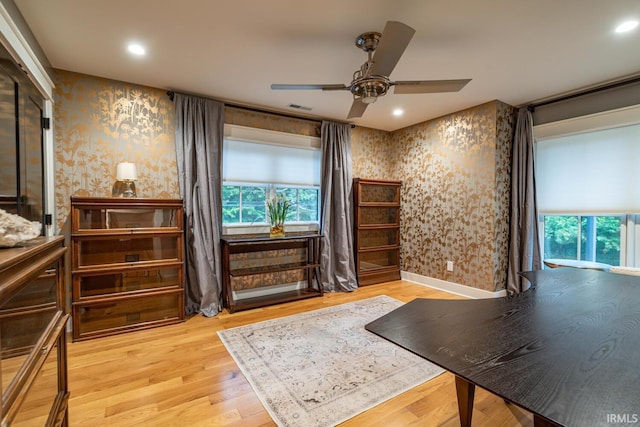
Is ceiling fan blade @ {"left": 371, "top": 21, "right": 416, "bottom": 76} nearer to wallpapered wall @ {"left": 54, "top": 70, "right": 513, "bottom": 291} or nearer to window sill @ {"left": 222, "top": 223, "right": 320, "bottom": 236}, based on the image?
wallpapered wall @ {"left": 54, "top": 70, "right": 513, "bottom": 291}

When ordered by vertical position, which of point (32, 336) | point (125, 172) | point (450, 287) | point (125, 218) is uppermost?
point (125, 172)

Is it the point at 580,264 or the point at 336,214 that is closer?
the point at 580,264

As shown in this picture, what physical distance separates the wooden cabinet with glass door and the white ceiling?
1.82m

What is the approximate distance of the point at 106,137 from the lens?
3029 millimetres

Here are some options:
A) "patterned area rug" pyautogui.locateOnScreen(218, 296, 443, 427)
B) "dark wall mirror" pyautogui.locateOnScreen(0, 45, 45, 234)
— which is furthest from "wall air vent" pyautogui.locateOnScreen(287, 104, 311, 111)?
"patterned area rug" pyautogui.locateOnScreen(218, 296, 443, 427)

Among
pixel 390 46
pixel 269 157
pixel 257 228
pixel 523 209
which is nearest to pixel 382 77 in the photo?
pixel 390 46

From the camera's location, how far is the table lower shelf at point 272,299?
11.4 ft

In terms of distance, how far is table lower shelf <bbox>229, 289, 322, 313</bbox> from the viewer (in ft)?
11.4

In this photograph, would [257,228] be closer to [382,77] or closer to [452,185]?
[382,77]

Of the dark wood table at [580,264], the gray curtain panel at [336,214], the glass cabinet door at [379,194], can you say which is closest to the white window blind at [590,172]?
the dark wood table at [580,264]

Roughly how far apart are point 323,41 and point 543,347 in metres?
2.40

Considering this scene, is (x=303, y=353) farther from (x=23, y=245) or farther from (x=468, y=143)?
(x=468, y=143)

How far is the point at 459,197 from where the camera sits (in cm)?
401

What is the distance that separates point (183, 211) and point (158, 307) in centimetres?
105
